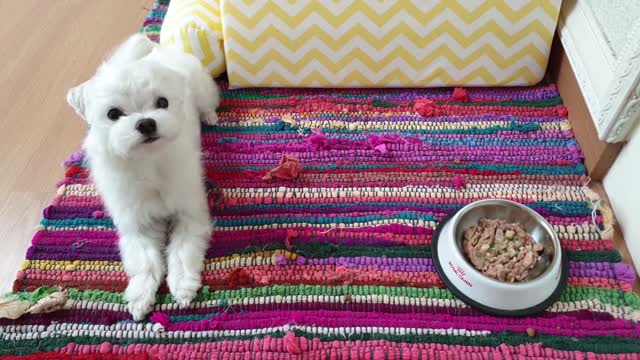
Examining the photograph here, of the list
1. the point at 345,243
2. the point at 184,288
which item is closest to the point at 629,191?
the point at 345,243

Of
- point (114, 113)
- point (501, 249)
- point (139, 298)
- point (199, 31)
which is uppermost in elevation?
point (114, 113)

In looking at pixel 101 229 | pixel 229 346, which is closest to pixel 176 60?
pixel 101 229

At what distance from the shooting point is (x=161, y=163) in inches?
48.4

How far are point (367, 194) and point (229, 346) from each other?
1.80ft

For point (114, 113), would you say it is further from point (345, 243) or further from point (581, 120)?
point (581, 120)

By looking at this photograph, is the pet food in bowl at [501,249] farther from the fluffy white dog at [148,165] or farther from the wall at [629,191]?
the fluffy white dog at [148,165]

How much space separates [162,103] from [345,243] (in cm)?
56

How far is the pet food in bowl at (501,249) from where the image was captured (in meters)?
1.21

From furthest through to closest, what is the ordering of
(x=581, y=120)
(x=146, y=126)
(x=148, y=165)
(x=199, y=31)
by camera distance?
(x=199, y=31) → (x=581, y=120) → (x=148, y=165) → (x=146, y=126)

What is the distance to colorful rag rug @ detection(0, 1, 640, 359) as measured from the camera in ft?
3.85

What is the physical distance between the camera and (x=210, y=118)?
163 centimetres

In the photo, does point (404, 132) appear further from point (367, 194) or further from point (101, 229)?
point (101, 229)

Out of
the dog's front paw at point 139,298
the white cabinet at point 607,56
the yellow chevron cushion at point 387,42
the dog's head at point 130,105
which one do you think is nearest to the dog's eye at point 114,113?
the dog's head at point 130,105

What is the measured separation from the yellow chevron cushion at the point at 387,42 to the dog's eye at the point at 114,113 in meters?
0.62
